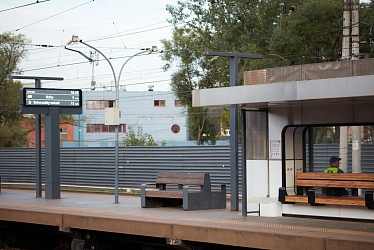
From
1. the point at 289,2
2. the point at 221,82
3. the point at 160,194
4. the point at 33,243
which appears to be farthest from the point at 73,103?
the point at 221,82

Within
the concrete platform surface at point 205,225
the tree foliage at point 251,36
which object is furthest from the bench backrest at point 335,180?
the tree foliage at point 251,36

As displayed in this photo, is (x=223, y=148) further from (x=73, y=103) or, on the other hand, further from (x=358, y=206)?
(x=358, y=206)

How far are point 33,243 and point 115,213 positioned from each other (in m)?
5.38

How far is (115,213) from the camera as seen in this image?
56.7 ft

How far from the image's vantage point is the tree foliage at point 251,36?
1412 inches

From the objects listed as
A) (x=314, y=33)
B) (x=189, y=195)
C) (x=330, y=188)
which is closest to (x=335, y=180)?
(x=330, y=188)

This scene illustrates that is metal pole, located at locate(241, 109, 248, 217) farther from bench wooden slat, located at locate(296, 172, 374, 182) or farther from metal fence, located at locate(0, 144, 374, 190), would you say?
metal fence, located at locate(0, 144, 374, 190)

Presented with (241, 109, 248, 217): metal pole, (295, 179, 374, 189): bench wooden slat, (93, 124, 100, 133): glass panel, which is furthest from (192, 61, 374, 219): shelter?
(93, 124, 100, 133): glass panel

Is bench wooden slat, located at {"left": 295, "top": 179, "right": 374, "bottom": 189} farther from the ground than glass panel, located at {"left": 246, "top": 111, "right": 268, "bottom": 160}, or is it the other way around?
glass panel, located at {"left": 246, "top": 111, "right": 268, "bottom": 160}

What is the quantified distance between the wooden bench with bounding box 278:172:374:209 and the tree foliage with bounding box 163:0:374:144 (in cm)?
1891

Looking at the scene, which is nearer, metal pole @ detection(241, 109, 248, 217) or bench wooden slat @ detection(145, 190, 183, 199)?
metal pole @ detection(241, 109, 248, 217)

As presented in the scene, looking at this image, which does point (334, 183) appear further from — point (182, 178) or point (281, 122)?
point (182, 178)

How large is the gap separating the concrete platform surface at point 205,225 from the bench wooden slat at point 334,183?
68cm

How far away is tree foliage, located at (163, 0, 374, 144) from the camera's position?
3588cm
